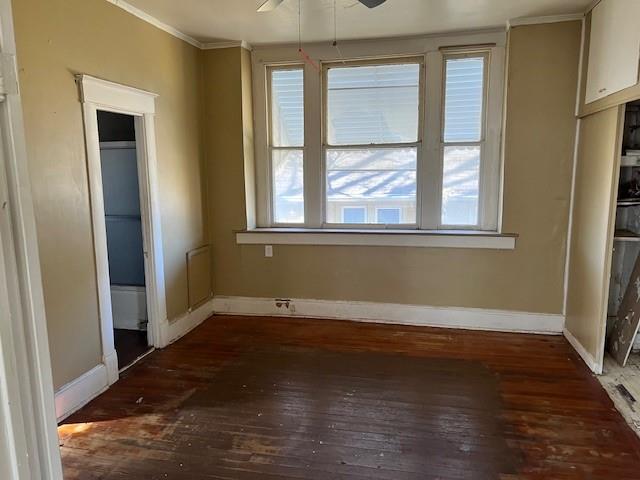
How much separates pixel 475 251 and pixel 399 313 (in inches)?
35.9

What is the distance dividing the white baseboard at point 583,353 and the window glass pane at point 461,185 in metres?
1.22

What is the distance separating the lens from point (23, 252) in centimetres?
93

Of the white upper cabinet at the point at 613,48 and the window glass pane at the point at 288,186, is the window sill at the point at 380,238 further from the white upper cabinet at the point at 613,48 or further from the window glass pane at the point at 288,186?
the white upper cabinet at the point at 613,48

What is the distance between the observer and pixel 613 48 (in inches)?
116

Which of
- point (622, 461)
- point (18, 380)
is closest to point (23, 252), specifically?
point (18, 380)

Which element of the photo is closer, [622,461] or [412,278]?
[622,461]

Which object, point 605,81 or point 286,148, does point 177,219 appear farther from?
point 605,81

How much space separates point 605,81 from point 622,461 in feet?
7.82

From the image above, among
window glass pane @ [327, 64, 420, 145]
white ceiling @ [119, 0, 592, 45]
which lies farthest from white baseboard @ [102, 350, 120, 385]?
window glass pane @ [327, 64, 420, 145]

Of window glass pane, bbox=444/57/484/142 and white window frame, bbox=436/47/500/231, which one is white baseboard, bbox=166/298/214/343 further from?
window glass pane, bbox=444/57/484/142

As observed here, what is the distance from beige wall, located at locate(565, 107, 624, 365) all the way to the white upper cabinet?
0.19 m

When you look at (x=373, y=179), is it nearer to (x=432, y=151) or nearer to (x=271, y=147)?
(x=432, y=151)

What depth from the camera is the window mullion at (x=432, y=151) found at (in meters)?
4.02

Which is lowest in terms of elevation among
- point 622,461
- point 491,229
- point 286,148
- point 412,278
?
point 622,461
